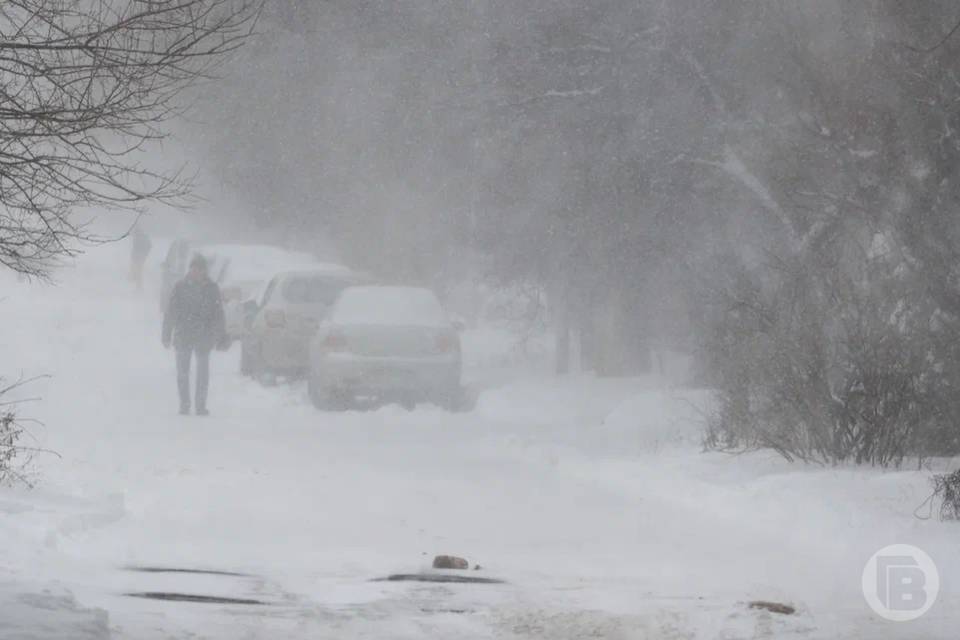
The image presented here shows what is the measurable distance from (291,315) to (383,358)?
3189 millimetres

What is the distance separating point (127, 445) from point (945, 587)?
341 inches

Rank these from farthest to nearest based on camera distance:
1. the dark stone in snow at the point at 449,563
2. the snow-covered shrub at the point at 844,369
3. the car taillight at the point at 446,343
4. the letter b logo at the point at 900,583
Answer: the car taillight at the point at 446,343, the snow-covered shrub at the point at 844,369, the dark stone in snow at the point at 449,563, the letter b logo at the point at 900,583

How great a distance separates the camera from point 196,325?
17797 millimetres

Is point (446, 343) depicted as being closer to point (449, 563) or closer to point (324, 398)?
point (324, 398)

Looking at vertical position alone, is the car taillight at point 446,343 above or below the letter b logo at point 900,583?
above

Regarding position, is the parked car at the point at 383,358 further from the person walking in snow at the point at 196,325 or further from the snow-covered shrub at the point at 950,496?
the snow-covered shrub at the point at 950,496

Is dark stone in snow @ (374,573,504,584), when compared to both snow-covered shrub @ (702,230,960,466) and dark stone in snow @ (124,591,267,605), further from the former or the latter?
snow-covered shrub @ (702,230,960,466)

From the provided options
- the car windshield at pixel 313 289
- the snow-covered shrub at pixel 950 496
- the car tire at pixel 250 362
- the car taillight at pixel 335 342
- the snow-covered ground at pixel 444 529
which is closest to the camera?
the snow-covered ground at pixel 444 529

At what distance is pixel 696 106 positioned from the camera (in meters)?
17.5

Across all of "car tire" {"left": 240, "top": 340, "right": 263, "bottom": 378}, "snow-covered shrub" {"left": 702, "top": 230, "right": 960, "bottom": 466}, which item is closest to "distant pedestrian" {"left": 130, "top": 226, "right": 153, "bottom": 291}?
"car tire" {"left": 240, "top": 340, "right": 263, "bottom": 378}

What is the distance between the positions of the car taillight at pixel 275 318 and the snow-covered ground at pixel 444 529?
341 centimetres

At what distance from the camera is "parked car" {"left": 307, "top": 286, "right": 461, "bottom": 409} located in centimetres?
1814

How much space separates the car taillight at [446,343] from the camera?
1850 centimetres

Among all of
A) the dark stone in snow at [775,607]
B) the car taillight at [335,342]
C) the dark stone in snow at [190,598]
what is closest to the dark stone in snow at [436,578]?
the dark stone in snow at [190,598]
